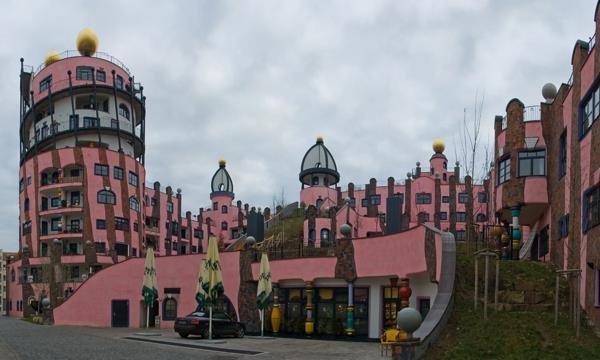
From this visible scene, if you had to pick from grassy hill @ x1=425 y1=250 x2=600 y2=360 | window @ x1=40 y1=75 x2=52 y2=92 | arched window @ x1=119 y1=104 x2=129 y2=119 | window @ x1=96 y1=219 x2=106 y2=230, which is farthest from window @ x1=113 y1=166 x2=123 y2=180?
grassy hill @ x1=425 y1=250 x2=600 y2=360

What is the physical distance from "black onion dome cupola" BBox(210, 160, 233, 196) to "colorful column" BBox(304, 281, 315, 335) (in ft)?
199

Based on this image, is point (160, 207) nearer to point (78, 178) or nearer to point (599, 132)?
point (78, 178)

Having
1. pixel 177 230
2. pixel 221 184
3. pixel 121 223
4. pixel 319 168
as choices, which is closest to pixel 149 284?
pixel 121 223

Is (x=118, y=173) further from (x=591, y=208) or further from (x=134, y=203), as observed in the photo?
(x=591, y=208)

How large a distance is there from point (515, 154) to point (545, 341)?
11.5 meters

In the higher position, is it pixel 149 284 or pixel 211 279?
pixel 211 279

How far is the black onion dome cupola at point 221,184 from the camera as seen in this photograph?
85688 millimetres

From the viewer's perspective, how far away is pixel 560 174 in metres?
22.1

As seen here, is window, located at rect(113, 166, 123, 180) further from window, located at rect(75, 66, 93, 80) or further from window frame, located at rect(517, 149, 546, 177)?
window frame, located at rect(517, 149, 546, 177)

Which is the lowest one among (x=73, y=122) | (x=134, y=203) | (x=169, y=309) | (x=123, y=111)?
(x=169, y=309)

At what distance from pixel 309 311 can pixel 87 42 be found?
42.0 meters

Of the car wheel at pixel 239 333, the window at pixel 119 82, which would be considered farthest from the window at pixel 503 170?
the window at pixel 119 82

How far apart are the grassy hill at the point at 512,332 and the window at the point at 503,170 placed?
21.2 feet

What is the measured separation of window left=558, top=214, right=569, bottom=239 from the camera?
20344mm
